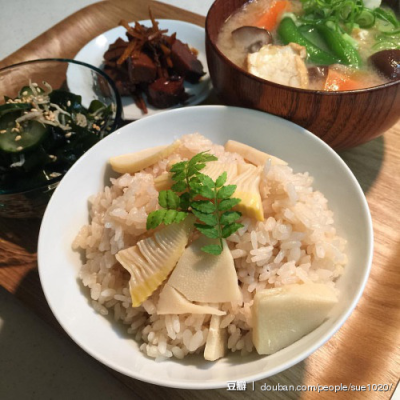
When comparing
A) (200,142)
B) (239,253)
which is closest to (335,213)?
(239,253)

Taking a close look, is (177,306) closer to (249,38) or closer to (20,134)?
(20,134)

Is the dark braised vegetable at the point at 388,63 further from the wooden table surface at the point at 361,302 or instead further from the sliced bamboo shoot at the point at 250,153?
the sliced bamboo shoot at the point at 250,153

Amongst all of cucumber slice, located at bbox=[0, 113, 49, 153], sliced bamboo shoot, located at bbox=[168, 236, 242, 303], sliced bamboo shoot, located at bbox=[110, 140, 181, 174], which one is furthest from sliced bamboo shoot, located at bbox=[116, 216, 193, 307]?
cucumber slice, located at bbox=[0, 113, 49, 153]

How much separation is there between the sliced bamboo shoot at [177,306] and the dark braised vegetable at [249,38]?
4.08 feet

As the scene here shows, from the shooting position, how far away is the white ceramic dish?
1089 millimetres

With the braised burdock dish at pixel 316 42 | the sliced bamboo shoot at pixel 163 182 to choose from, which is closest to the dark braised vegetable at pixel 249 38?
the braised burdock dish at pixel 316 42

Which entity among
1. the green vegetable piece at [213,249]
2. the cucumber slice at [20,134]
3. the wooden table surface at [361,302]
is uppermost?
the cucumber slice at [20,134]

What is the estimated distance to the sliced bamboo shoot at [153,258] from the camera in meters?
1.16

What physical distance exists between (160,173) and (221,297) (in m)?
0.55

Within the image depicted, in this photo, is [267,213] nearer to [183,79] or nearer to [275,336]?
[275,336]

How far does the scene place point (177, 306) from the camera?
113 centimetres

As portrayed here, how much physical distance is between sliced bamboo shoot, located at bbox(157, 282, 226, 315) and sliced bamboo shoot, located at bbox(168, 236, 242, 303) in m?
0.02

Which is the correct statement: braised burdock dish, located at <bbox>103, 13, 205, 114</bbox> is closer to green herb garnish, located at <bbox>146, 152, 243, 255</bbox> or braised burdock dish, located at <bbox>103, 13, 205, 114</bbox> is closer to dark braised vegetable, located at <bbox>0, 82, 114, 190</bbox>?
dark braised vegetable, located at <bbox>0, 82, 114, 190</bbox>

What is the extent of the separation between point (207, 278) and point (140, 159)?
1.82 ft
